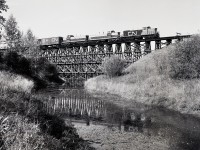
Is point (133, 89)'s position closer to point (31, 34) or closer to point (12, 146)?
point (12, 146)

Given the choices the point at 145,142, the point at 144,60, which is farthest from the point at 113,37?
the point at 145,142

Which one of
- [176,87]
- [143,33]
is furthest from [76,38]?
[176,87]

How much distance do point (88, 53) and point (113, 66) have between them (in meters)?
14.9

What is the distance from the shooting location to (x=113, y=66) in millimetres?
30812

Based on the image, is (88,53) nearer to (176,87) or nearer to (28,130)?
(176,87)

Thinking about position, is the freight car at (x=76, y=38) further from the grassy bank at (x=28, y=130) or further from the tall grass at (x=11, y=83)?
the grassy bank at (x=28, y=130)

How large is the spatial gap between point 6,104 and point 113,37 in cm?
3460

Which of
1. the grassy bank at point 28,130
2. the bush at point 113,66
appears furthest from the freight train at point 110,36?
the grassy bank at point 28,130

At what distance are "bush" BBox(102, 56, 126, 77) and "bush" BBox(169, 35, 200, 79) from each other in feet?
33.7

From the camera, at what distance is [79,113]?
49.6 ft

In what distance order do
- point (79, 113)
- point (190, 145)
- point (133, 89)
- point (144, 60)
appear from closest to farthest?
point (190, 145) < point (79, 113) < point (133, 89) < point (144, 60)

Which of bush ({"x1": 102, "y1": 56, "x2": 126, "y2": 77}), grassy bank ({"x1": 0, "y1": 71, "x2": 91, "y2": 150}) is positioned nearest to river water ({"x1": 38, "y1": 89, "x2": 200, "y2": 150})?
grassy bank ({"x1": 0, "y1": 71, "x2": 91, "y2": 150})

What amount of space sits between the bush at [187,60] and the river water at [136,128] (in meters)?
4.98

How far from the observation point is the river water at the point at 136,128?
8965 mm
